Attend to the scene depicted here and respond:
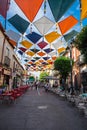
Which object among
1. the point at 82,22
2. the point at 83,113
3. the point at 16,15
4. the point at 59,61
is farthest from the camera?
the point at 59,61

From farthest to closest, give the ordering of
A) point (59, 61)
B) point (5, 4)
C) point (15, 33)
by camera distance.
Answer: point (59, 61)
point (15, 33)
point (5, 4)

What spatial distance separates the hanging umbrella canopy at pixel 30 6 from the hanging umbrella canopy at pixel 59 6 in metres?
0.70

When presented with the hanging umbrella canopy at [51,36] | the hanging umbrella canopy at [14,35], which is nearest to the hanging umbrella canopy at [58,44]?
the hanging umbrella canopy at [51,36]

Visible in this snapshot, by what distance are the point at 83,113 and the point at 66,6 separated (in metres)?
5.88

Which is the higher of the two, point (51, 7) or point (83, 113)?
point (51, 7)

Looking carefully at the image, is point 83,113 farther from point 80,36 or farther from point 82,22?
point 82,22

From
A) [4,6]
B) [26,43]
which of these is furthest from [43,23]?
[26,43]

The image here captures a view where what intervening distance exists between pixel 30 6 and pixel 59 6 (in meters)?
1.72

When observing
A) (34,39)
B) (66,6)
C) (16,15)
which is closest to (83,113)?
(66,6)

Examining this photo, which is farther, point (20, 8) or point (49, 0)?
point (20, 8)

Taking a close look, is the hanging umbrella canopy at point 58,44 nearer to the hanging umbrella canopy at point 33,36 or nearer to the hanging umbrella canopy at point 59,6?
the hanging umbrella canopy at point 33,36

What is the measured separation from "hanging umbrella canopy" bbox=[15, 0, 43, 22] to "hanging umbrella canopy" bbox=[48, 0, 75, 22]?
70 centimetres

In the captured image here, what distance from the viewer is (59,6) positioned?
921 cm

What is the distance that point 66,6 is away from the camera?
30.5ft
